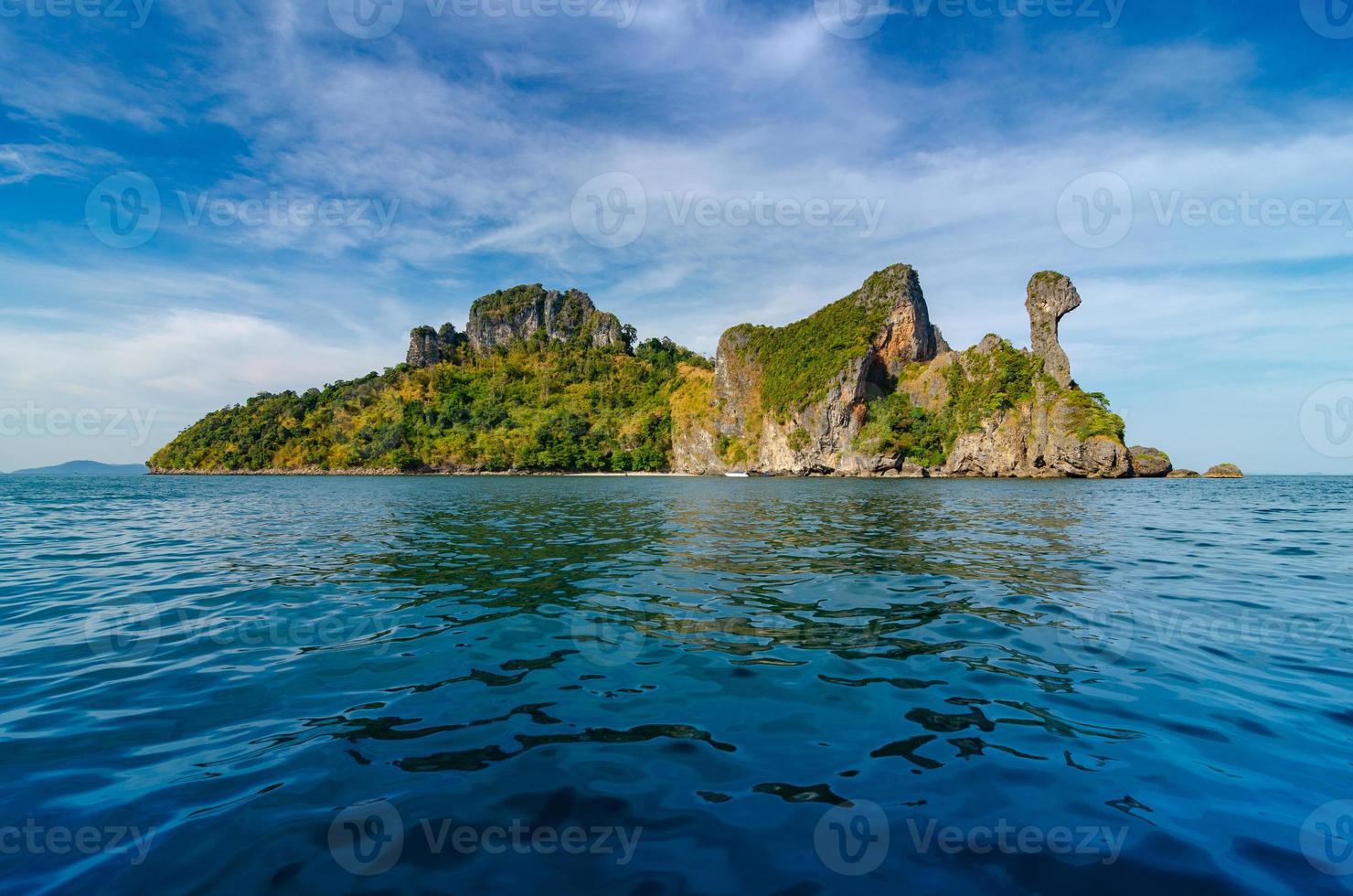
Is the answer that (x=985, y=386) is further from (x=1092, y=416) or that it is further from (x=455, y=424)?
(x=455, y=424)

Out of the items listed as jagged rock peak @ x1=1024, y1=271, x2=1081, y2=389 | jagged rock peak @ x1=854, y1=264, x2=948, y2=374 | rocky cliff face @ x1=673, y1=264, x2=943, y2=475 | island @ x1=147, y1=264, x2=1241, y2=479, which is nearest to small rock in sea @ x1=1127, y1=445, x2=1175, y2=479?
island @ x1=147, y1=264, x2=1241, y2=479

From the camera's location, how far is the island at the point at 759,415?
328 ft

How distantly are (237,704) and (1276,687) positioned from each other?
12.1 metres

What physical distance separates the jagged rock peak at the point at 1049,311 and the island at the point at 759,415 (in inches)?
13.2

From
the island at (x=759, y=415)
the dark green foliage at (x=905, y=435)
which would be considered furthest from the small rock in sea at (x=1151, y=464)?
the dark green foliage at (x=905, y=435)

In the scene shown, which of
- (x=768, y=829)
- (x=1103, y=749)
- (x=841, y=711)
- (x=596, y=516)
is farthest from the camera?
(x=596, y=516)

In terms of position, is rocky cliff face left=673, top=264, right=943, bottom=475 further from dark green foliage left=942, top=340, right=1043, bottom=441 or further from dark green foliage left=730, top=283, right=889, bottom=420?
dark green foliage left=942, top=340, right=1043, bottom=441

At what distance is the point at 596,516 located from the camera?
28.3 meters

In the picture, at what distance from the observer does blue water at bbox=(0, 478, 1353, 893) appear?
3.82 m

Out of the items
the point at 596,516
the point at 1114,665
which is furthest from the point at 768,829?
the point at 596,516

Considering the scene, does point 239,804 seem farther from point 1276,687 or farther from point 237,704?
point 1276,687

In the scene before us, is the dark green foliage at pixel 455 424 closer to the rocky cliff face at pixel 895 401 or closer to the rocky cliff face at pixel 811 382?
the rocky cliff face at pixel 811 382

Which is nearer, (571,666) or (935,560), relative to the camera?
(571,666)

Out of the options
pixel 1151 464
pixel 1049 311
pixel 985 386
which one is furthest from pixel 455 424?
pixel 1151 464
